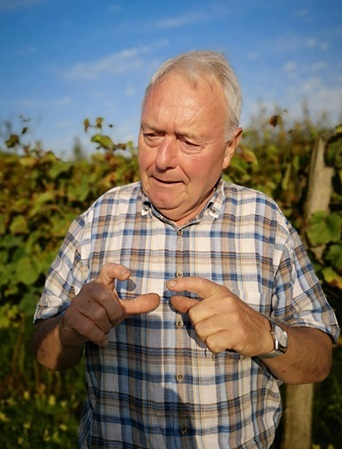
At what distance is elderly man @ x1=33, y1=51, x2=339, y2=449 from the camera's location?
1.76 metres

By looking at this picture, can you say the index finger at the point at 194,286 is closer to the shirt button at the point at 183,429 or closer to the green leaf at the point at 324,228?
the shirt button at the point at 183,429

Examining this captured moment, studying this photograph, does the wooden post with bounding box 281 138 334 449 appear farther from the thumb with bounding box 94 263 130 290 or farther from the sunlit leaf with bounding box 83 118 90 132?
the thumb with bounding box 94 263 130 290

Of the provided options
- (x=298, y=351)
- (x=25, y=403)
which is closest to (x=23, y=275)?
(x=25, y=403)

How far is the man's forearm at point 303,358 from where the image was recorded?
5.54 feet

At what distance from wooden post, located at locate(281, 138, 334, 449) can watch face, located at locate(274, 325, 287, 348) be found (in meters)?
1.46

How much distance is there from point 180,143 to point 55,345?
34.6 inches

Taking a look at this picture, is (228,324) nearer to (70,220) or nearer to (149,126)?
(149,126)

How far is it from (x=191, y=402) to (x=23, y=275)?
2.51 meters

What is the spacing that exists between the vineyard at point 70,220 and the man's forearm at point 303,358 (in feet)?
3.50

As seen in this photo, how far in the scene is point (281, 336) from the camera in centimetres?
162

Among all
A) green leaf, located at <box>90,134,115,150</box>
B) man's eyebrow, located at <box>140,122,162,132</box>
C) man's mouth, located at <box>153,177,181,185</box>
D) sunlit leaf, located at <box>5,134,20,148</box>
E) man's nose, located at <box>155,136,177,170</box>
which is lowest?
man's mouth, located at <box>153,177,181,185</box>

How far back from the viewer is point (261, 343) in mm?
1538

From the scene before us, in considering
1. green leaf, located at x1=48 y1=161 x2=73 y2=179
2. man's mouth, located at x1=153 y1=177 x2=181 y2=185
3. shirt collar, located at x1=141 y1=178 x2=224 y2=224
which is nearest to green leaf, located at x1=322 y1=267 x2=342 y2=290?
shirt collar, located at x1=141 y1=178 x2=224 y2=224

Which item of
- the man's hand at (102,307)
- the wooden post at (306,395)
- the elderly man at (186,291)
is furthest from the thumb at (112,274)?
the wooden post at (306,395)
